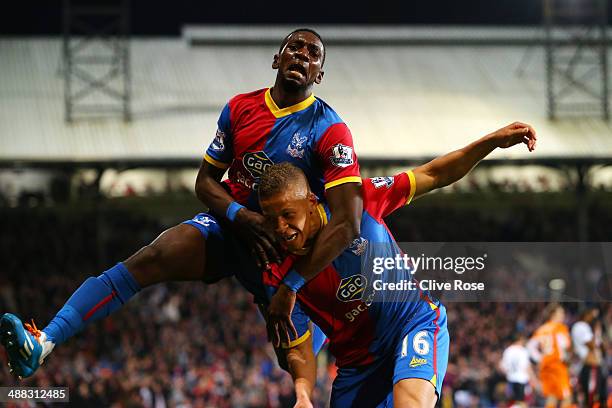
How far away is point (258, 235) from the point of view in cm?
518

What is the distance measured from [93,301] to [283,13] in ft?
65.8

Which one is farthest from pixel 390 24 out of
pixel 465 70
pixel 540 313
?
pixel 540 313

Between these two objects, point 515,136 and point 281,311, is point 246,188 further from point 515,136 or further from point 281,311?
point 515,136

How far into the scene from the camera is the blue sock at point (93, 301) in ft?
16.9

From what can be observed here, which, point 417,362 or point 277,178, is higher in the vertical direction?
point 277,178

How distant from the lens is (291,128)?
530cm

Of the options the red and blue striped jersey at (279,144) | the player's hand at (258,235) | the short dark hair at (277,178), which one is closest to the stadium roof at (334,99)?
the red and blue striped jersey at (279,144)

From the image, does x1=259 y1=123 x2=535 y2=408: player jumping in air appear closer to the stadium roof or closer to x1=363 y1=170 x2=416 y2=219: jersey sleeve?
x1=363 y1=170 x2=416 y2=219: jersey sleeve

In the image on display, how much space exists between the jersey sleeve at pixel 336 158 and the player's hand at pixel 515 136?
786 millimetres

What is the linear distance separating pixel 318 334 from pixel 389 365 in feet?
1.71

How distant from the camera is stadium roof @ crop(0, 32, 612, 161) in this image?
60.8 feet

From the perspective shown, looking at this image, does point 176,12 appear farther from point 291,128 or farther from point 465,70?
point 291,128

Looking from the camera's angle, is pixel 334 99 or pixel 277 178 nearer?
pixel 277 178

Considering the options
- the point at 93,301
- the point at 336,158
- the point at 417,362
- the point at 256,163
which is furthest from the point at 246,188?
the point at 417,362
